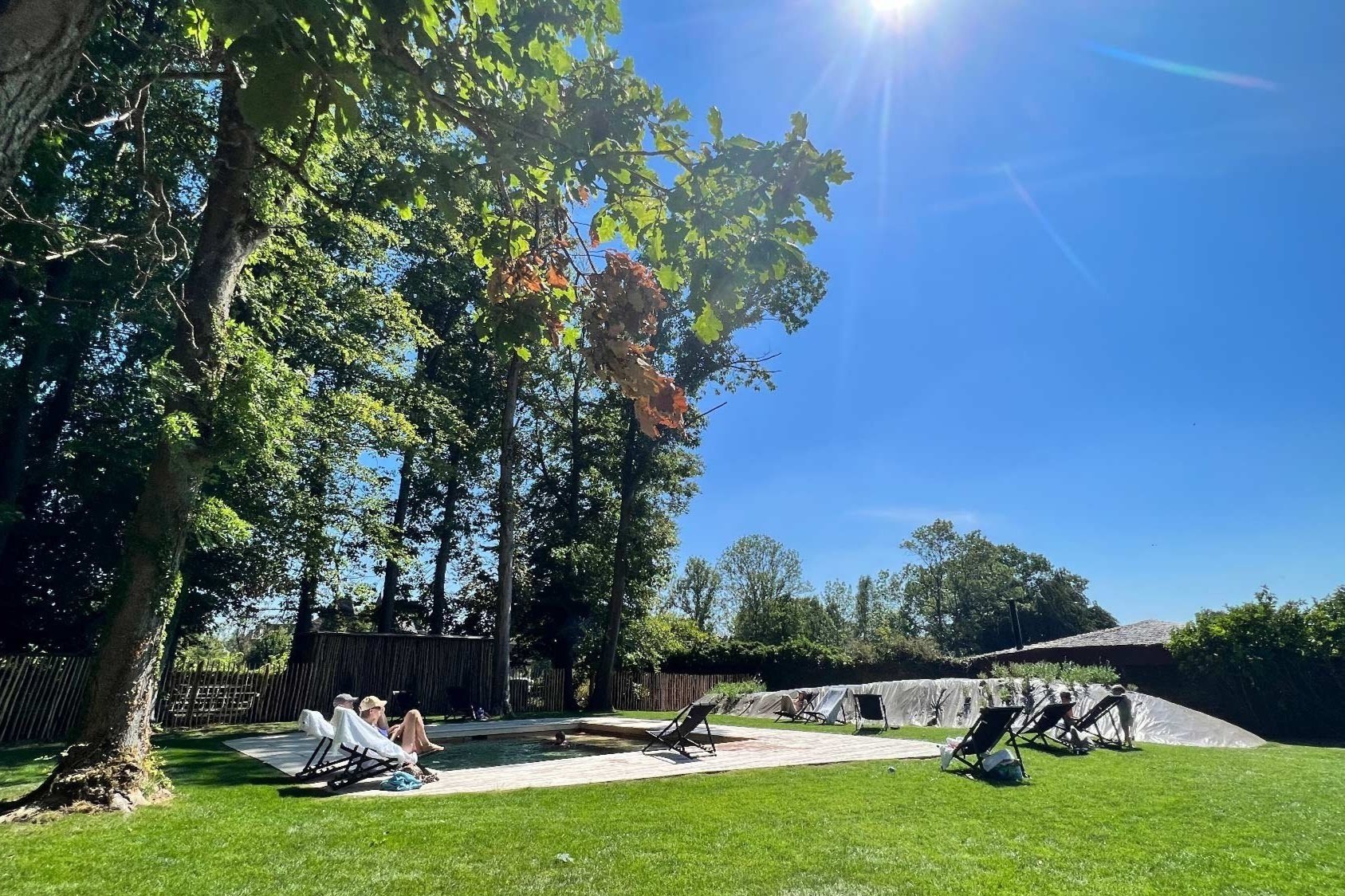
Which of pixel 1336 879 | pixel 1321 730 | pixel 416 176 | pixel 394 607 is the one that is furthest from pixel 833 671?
pixel 416 176

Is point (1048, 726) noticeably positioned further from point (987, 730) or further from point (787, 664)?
point (787, 664)

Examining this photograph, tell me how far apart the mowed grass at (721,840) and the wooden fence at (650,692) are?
649 inches

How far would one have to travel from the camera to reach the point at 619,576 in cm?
2220

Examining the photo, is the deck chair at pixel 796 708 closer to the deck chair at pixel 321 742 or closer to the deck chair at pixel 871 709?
the deck chair at pixel 871 709

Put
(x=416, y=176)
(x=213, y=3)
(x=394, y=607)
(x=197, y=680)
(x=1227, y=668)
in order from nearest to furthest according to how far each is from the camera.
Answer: (x=213, y=3)
(x=416, y=176)
(x=197, y=680)
(x=1227, y=668)
(x=394, y=607)

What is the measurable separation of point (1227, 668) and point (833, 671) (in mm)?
13613

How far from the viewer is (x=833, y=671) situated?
27344 millimetres

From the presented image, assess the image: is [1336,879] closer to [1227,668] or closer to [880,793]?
[880,793]

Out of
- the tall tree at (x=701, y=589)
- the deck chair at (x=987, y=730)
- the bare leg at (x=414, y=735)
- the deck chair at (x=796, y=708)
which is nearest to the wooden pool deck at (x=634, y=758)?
the bare leg at (x=414, y=735)

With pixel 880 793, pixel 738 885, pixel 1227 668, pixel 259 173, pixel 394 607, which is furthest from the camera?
pixel 394 607

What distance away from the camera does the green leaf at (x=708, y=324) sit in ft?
9.75

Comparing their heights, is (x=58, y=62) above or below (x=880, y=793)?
above

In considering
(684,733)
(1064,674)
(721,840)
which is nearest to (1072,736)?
(684,733)

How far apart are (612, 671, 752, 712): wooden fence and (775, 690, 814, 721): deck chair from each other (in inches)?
205
